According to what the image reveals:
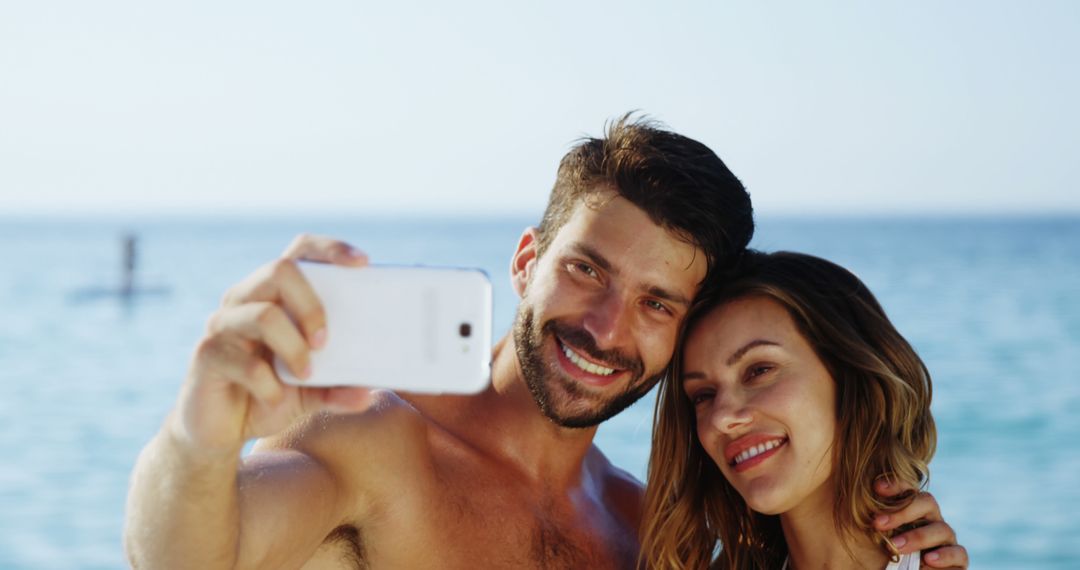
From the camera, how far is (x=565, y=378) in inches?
117

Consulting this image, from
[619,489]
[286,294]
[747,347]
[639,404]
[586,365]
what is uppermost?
[286,294]

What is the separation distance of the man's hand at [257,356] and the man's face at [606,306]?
3.93ft

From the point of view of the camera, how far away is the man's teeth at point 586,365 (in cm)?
292

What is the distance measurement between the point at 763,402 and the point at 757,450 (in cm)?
13

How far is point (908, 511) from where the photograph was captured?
9.17ft

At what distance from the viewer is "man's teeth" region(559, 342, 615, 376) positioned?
2920 millimetres

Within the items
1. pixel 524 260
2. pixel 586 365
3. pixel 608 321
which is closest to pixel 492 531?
pixel 586 365

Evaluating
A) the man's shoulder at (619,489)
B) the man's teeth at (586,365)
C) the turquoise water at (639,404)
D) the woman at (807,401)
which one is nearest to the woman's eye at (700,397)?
the woman at (807,401)

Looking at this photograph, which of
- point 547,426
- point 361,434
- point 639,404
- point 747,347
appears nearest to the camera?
point 361,434

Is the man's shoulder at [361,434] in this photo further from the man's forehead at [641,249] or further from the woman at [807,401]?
the woman at [807,401]

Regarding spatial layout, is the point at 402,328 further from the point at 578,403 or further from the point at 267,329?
the point at 578,403

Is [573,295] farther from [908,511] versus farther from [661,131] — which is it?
[908,511]

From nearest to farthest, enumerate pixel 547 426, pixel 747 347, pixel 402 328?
pixel 402 328 → pixel 747 347 → pixel 547 426

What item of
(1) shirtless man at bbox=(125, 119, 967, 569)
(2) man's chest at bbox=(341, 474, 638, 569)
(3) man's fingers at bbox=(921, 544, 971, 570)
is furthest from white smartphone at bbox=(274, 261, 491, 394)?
(3) man's fingers at bbox=(921, 544, 971, 570)
